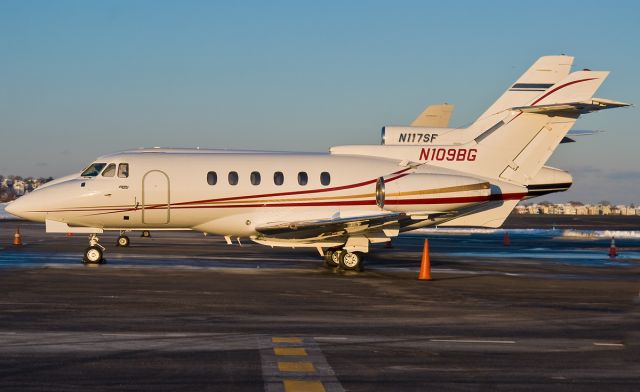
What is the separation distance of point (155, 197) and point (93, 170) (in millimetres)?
2070

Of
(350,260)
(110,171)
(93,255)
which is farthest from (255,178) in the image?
(93,255)

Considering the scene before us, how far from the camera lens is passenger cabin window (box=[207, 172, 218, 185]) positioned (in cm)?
2660

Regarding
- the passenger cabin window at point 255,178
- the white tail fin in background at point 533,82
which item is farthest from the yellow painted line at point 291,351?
the white tail fin in background at point 533,82

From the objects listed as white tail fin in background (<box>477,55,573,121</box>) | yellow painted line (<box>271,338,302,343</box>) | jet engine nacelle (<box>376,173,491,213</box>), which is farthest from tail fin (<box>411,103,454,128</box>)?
yellow painted line (<box>271,338,302,343</box>)

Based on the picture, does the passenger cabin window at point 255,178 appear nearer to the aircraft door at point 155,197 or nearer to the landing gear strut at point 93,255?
the aircraft door at point 155,197

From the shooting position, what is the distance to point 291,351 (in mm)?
11844

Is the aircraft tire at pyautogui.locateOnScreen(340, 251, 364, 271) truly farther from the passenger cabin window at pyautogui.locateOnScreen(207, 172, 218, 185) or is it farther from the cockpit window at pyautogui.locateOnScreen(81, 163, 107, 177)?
the cockpit window at pyautogui.locateOnScreen(81, 163, 107, 177)

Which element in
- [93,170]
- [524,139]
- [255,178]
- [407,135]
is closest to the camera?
[93,170]

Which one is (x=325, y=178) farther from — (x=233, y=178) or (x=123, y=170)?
(x=123, y=170)

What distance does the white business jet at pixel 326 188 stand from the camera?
26031 mm

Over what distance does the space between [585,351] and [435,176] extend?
1494 cm

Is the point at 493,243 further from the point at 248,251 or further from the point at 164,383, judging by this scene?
the point at 164,383

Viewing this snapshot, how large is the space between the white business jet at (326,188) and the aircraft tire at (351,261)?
0.03 m

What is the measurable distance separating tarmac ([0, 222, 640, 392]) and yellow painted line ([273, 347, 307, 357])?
1.0 inches
